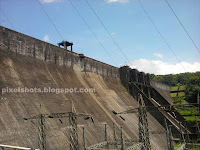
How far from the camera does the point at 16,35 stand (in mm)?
19078

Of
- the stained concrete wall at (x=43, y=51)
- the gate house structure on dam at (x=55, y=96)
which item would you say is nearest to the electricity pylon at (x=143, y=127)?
the gate house structure on dam at (x=55, y=96)

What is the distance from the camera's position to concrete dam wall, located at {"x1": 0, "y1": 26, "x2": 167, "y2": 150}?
13672mm

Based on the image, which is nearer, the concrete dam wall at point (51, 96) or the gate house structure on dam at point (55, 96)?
the concrete dam wall at point (51, 96)

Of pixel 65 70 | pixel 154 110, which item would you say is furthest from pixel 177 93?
pixel 65 70

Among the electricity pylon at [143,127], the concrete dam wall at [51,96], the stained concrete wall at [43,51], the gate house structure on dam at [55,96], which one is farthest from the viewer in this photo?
the stained concrete wall at [43,51]

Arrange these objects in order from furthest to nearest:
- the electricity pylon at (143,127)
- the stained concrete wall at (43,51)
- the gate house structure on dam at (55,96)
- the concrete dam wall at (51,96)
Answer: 1. the stained concrete wall at (43,51)
2. the electricity pylon at (143,127)
3. the gate house structure on dam at (55,96)
4. the concrete dam wall at (51,96)

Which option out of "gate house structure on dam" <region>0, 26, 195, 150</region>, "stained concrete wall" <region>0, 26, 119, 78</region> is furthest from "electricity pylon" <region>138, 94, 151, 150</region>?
"stained concrete wall" <region>0, 26, 119, 78</region>

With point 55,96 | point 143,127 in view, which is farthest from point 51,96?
point 143,127

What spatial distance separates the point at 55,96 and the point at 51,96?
0.55m

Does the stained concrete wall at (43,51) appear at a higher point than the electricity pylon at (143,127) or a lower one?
higher

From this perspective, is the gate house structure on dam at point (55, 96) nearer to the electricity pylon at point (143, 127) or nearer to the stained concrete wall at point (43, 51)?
the stained concrete wall at point (43, 51)

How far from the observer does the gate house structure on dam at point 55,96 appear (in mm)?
13780

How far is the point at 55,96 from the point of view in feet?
63.6

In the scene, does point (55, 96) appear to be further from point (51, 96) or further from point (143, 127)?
point (143, 127)
